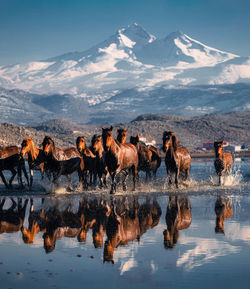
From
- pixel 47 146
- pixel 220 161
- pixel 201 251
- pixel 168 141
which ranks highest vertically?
pixel 168 141

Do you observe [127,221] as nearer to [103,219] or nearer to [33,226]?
[103,219]

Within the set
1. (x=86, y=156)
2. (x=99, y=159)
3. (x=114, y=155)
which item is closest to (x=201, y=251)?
(x=114, y=155)

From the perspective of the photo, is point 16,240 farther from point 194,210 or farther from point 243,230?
point 194,210

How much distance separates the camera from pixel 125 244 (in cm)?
1092

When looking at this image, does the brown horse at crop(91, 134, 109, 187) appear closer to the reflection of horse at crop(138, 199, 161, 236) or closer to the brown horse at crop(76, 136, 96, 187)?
the brown horse at crop(76, 136, 96, 187)

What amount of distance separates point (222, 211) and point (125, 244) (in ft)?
18.0

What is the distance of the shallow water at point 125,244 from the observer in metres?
8.62

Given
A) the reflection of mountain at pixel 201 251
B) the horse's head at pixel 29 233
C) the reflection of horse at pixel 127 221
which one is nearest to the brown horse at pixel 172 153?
the reflection of horse at pixel 127 221

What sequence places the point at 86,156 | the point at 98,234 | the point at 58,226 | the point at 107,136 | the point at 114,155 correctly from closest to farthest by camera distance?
the point at 98,234, the point at 58,226, the point at 107,136, the point at 114,155, the point at 86,156

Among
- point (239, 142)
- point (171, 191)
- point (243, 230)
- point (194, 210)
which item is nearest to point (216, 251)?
point (243, 230)

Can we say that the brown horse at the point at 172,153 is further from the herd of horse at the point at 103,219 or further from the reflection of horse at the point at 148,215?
the reflection of horse at the point at 148,215

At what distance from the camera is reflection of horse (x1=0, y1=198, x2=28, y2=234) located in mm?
12953

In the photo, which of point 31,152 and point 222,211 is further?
point 31,152

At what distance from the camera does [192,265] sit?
9258 mm
